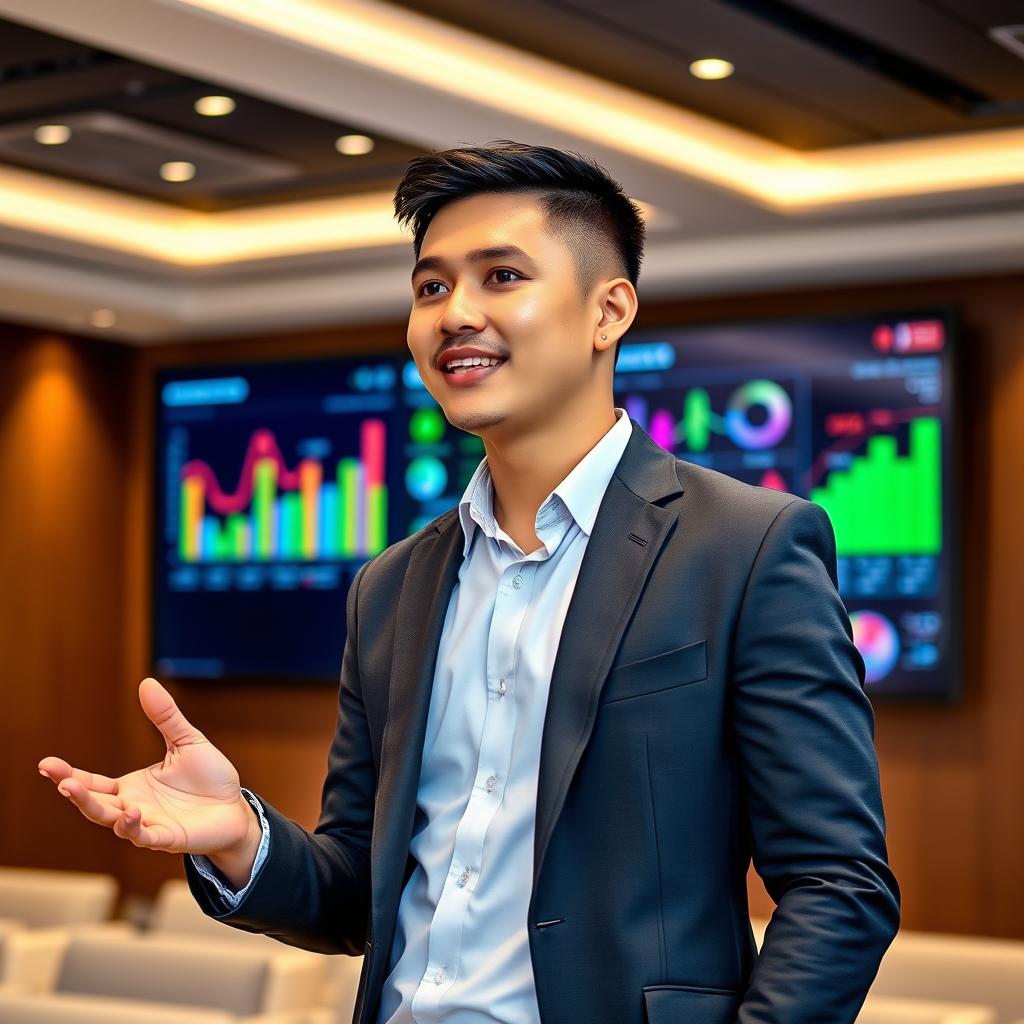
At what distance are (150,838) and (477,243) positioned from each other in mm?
669

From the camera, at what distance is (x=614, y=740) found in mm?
1571

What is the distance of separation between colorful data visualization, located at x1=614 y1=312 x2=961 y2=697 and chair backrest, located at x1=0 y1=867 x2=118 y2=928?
254 cm

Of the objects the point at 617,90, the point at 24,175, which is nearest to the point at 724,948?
the point at 617,90

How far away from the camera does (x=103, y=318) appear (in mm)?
7234

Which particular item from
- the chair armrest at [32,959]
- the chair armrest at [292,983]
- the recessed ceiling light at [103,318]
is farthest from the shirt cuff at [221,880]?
the recessed ceiling light at [103,318]

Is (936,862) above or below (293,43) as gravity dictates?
below

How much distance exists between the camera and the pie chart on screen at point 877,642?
580 cm

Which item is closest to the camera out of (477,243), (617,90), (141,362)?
(477,243)

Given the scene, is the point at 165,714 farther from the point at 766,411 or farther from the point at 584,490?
the point at 766,411

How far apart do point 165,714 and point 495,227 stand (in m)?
0.59

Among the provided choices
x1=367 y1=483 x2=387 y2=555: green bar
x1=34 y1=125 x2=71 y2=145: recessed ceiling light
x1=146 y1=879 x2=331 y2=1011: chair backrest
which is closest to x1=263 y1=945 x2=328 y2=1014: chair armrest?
x1=146 y1=879 x2=331 y2=1011: chair backrest

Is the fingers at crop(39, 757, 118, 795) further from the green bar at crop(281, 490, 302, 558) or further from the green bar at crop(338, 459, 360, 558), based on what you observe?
the green bar at crop(281, 490, 302, 558)

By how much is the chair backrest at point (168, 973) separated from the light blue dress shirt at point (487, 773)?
10.1ft

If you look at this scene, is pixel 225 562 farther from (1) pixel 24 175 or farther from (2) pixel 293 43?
(2) pixel 293 43
